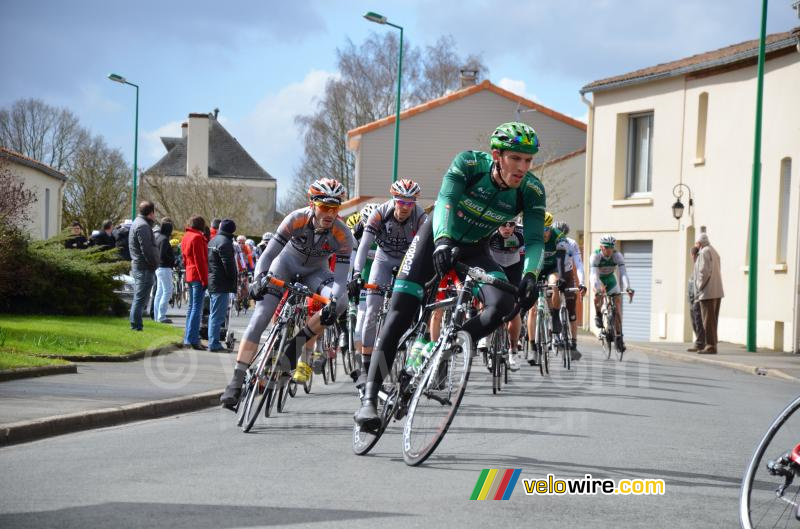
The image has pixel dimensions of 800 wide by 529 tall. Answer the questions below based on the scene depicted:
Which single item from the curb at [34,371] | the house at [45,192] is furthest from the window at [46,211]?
the curb at [34,371]

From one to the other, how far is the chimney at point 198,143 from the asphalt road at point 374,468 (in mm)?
87098

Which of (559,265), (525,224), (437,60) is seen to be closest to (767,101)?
(559,265)

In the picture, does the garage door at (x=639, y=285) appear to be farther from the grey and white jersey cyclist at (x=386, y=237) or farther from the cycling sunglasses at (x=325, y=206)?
the cycling sunglasses at (x=325, y=206)

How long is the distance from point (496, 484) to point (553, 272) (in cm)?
890

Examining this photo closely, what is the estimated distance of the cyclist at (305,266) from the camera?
925 centimetres

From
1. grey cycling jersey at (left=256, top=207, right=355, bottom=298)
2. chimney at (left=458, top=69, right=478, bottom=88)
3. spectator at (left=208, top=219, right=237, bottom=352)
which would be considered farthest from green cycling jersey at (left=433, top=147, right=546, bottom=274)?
chimney at (left=458, top=69, right=478, bottom=88)

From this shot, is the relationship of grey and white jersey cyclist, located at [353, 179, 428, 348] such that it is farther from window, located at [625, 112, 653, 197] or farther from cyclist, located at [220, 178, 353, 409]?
window, located at [625, 112, 653, 197]

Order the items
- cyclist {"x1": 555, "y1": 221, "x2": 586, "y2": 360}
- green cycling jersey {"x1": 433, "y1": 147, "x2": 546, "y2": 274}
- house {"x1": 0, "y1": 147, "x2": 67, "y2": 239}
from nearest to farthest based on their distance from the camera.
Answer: green cycling jersey {"x1": 433, "y1": 147, "x2": 546, "y2": 274} < cyclist {"x1": 555, "y1": 221, "x2": 586, "y2": 360} < house {"x1": 0, "y1": 147, "x2": 67, "y2": 239}

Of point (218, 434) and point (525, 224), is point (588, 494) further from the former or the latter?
point (218, 434)

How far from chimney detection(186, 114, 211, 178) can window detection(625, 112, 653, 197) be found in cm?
6679

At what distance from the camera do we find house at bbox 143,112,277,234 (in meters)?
97.0

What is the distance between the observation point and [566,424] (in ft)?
31.3

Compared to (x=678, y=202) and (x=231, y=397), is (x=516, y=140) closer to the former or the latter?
(x=231, y=397)

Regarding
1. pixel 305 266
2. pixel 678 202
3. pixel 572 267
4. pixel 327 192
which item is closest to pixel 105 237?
pixel 572 267
